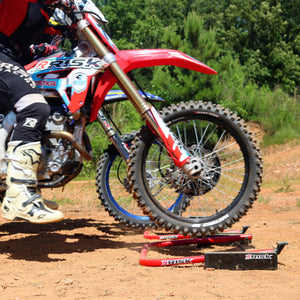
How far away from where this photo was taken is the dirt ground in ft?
7.67

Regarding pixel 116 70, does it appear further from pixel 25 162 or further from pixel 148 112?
pixel 25 162

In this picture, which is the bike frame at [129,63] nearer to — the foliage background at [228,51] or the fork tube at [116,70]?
the fork tube at [116,70]

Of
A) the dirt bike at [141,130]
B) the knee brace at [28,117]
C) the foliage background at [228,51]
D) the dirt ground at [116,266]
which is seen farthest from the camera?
the foliage background at [228,51]

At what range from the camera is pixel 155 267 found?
294cm

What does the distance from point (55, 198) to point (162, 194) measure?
3.48 meters

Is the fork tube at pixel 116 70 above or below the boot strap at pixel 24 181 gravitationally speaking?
above

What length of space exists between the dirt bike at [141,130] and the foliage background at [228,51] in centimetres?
472

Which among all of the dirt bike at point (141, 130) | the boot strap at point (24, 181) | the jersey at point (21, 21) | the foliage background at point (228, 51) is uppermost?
the jersey at point (21, 21)

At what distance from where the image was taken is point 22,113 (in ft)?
10.6

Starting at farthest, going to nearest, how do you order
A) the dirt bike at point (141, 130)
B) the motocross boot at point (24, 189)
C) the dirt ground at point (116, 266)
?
the dirt bike at point (141, 130) → the motocross boot at point (24, 189) → the dirt ground at point (116, 266)

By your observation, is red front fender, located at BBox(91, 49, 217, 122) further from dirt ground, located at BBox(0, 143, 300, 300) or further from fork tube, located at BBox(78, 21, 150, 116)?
dirt ground, located at BBox(0, 143, 300, 300)

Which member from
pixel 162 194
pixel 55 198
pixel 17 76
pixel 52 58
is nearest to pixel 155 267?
pixel 162 194

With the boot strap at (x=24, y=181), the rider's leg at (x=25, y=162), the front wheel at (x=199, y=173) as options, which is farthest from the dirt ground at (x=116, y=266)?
the boot strap at (x=24, y=181)

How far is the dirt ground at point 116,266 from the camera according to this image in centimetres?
234
